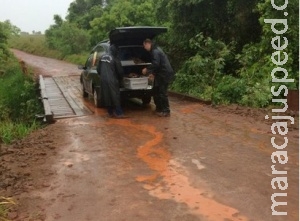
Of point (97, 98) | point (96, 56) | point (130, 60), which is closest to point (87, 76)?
point (96, 56)

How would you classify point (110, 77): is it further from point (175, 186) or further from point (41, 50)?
point (41, 50)

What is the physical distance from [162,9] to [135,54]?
6319 mm

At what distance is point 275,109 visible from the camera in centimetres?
891

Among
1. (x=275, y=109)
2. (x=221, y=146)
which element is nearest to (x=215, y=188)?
(x=221, y=146)

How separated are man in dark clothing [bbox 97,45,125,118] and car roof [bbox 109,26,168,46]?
39cm

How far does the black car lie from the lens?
8.75 m

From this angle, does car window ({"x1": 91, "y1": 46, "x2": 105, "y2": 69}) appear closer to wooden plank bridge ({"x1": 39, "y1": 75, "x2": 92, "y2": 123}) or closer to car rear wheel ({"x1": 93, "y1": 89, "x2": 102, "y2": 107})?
car rear wheel ({"x1": 93, "y1": 89, "x2": 102, "y2": 107})

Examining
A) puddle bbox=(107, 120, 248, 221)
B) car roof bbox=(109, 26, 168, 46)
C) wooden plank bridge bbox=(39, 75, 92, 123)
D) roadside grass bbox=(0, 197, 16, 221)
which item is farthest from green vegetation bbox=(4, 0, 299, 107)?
roadside grass bbox=(0, 197, 16, 221)

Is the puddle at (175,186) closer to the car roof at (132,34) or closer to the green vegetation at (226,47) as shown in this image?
the car roof at (132,34)

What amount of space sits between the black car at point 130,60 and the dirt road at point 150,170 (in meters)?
0.88

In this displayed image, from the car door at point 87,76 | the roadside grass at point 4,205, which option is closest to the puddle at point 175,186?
the roadside grass at point 4,205

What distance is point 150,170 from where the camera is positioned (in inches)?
211

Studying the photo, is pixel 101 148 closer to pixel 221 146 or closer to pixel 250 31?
pixel 221 146

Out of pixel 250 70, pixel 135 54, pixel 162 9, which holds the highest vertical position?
pixel 162 9
